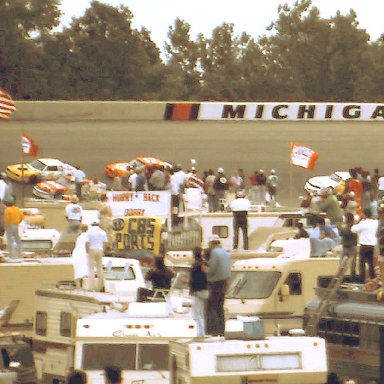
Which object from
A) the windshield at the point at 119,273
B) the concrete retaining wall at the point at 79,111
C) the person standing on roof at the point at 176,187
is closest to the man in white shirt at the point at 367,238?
the windshield at the point at 119,273

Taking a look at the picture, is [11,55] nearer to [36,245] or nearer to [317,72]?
[317,72]

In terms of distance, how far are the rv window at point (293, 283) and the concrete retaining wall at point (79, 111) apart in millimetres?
40720

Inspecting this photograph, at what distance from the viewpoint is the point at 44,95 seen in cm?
10362

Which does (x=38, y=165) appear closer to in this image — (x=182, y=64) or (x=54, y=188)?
(x=54, y=188)

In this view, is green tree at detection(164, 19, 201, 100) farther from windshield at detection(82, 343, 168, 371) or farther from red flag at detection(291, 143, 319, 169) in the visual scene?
windshield at detection(82, 343, 168, 371)

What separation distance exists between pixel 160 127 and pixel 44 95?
124 ft

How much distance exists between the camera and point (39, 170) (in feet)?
198

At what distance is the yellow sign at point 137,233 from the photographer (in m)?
33.1

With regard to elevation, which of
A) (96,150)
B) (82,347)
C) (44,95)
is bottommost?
(82,347)

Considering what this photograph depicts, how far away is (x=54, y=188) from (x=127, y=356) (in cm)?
3573

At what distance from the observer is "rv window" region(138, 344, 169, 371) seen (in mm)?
19109

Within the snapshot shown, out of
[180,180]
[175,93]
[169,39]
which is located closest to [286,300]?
[180,180]

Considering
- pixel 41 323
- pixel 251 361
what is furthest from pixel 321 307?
pixel 251 361

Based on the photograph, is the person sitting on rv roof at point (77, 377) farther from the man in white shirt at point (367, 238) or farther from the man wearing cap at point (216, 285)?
the man in white shirt at point (367, 238)
